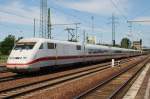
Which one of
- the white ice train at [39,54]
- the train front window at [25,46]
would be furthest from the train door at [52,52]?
the train front window at [25,46]

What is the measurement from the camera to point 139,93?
17359 millimetres

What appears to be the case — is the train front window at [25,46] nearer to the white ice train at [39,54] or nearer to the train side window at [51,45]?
the white ice train at [39,54]

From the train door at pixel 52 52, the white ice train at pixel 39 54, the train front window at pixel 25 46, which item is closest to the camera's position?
the white ice train at pixel 39 54

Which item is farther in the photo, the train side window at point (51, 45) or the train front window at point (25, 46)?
the train side window at point (51, 45)

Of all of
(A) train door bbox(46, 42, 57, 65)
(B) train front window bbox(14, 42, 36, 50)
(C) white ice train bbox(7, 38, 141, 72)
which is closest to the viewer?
(C) white ice train bbox(7, 38, 141, 72)

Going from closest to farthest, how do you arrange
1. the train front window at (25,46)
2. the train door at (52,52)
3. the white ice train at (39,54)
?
the white ice train at (39,54)
the train front window at (25,46)
the train door at (52,52)

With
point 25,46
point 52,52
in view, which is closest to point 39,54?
point 25,46

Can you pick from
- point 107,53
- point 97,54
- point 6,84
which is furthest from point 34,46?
point 107,53

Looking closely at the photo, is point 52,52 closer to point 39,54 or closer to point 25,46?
point 39,54

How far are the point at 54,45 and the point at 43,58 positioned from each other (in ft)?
11.4

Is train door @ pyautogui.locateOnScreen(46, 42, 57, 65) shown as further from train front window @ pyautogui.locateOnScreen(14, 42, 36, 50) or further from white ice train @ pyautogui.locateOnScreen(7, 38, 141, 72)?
train front window @ pyautogui.locateOnScreen(14, 42, 36, 50)

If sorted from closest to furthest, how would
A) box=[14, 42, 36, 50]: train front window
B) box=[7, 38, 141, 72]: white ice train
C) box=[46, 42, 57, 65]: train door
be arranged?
box=[7, 38, 141, 72]: white ice train < box=[14, 42, 36, 50]: train front window < box=[46, 42, 57, 65]: train door

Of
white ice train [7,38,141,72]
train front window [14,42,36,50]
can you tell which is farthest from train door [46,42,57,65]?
train front window [14,42,36,50]

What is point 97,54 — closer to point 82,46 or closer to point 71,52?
point 82,46
